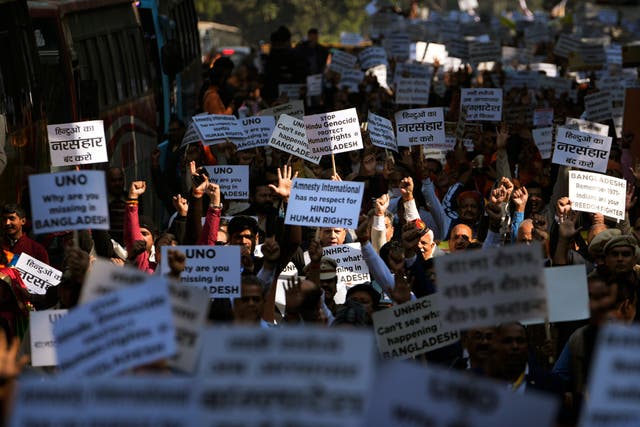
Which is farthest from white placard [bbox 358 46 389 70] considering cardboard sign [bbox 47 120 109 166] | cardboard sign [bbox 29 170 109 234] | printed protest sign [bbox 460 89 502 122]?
cardboard sign [bbox 29 170 109 234]

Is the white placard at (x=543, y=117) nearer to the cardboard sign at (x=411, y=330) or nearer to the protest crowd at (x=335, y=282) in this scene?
the protest crowd at (x=335, y=282)

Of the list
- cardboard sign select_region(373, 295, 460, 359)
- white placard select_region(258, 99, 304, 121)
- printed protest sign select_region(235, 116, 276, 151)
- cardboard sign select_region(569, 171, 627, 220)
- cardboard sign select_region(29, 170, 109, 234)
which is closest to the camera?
cardboard sign select_region(29, 170, 109, 234)

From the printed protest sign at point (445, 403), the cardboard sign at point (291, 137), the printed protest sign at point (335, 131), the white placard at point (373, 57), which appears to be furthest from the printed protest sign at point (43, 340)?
the white placard at point (373, 57)

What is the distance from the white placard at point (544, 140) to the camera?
15.0 m

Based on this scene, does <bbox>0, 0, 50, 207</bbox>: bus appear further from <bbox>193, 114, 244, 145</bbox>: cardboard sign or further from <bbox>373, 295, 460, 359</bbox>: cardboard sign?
<bbox>373, 295, 460, 359</bbox>: cardboard sign

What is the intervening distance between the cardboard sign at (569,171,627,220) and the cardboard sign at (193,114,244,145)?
11.9 feet

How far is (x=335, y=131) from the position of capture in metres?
12.3

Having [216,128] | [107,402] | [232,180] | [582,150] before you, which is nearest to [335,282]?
[232,180]

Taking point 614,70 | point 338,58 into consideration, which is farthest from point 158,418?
point 614,70

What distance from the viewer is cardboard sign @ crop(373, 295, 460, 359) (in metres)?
7.65

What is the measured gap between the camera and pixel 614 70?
24984mm

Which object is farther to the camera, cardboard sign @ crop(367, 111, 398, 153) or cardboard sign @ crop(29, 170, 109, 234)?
cardboard sign @ crop(367, 111, 398, 153)

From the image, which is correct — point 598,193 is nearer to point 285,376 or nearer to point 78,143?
point 78,143

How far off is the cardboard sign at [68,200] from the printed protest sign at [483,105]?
8.69 m
